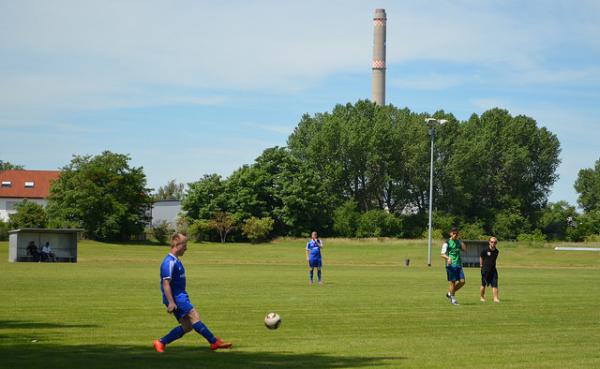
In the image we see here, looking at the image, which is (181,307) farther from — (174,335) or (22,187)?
(22,187)

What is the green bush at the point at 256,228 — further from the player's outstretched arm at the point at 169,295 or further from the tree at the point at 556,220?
the player's outstretched arm at the point at 169,295

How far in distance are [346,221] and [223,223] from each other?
14864 mm

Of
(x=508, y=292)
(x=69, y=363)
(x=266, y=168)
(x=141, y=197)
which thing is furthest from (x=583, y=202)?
(x=69, y=363)

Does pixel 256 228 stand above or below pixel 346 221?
below

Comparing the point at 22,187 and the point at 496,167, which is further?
the point at 22,187

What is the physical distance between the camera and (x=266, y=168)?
11169cm

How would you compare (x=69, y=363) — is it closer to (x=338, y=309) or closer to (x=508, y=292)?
(x=338, y=309)

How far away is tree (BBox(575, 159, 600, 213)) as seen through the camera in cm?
16138

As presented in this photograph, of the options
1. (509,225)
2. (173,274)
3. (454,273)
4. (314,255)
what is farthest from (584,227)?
(173,274)

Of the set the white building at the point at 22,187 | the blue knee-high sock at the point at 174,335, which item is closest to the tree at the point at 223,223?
the white building at the point at 22,187

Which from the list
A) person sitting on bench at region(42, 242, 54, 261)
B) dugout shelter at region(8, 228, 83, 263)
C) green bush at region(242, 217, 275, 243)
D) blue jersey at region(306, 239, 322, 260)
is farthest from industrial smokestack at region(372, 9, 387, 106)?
blue jersey at region(306, 239, 322, 260)

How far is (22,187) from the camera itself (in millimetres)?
147375

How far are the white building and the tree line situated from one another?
45228 mm

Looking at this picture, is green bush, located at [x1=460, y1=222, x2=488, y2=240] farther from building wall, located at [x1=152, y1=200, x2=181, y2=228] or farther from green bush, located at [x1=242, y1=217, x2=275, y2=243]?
building wall, located at [x1=152, y1=200, x2=181, y2=228]
